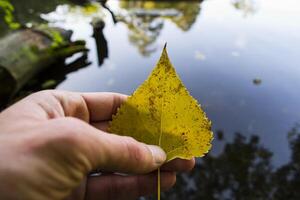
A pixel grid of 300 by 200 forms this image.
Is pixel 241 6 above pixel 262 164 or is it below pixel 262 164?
above

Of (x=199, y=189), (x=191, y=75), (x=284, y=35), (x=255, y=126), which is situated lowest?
(x=199, y=189)

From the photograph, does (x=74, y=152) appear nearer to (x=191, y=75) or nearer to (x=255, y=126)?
(x=255, y=126)

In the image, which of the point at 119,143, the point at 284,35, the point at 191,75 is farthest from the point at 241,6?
the point at 119,143

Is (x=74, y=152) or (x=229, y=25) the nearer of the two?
(x=74, y=152)

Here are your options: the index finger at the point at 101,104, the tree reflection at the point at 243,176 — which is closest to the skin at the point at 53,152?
the index finger at the point at 101,104

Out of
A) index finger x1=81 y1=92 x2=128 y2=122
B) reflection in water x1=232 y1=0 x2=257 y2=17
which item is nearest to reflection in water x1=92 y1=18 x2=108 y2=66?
reflection in water x1=232 y1=0 x2=257 y2=17

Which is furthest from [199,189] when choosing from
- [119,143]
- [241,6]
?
[241,6]

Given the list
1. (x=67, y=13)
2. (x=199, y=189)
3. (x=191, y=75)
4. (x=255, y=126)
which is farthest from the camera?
(x=67, y=13)

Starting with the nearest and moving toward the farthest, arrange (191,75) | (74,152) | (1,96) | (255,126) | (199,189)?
1. (74,152)
2. (199,189)
3. (255,126)
4. (1,96)
5. (191,75)
